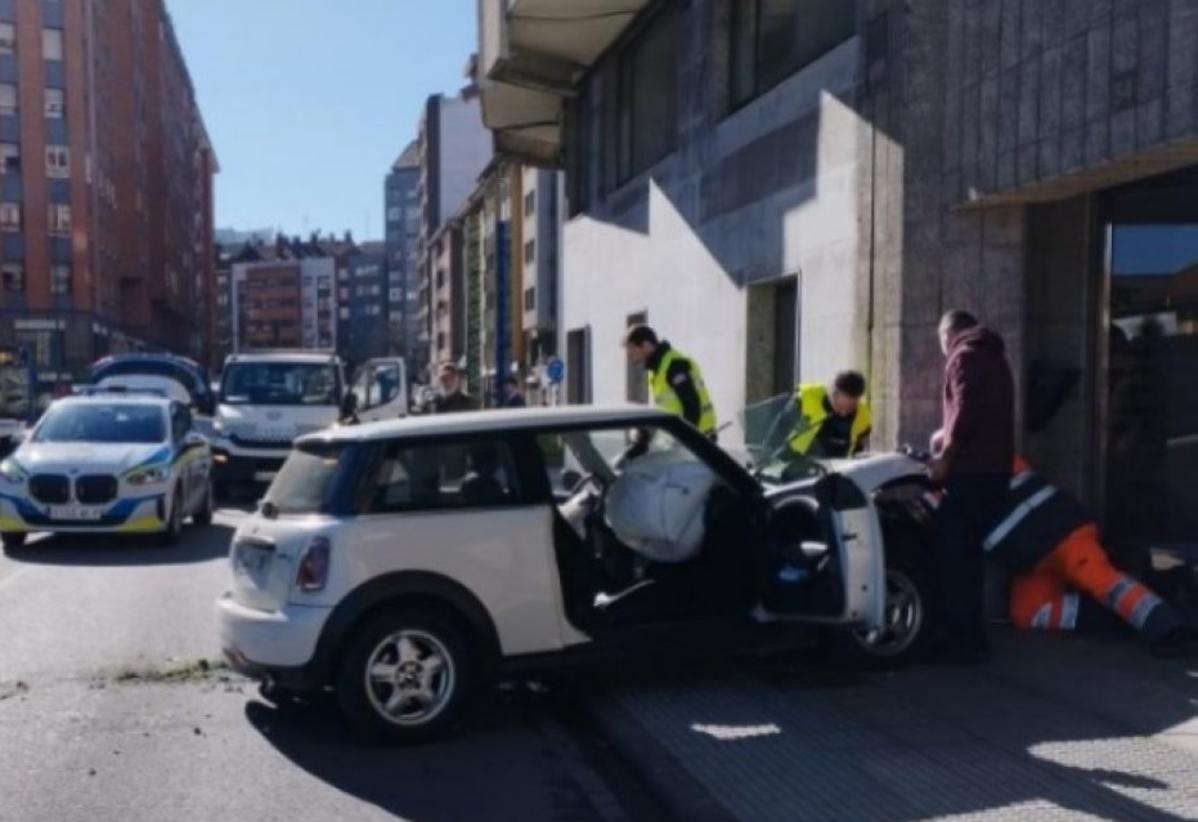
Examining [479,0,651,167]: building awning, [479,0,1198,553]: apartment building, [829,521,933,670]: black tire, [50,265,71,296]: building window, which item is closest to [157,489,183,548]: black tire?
[479,0,1198,553]: apartment building

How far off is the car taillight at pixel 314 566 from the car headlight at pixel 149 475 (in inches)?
301

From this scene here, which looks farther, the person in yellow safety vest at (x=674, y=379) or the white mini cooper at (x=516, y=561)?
the person in yellow safety vest at (x=674, y=379)

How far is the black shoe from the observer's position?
291 inches

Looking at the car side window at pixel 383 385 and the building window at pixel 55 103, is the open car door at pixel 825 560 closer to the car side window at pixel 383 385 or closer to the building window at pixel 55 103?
the car side window at pixel 383 385

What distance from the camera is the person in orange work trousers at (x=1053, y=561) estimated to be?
782 centimetres

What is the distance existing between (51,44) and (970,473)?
223 ft

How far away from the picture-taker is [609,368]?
68.6ft

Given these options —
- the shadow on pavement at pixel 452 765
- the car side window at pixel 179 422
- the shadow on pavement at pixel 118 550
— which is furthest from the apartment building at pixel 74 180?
the shadow on pavement at pixel 452 765

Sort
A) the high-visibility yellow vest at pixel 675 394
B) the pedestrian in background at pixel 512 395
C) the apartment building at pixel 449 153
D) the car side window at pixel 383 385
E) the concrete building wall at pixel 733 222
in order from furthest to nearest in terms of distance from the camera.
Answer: the apartment building at pixel 449 153 → the car side window at pixel 383 385 → the pedestrian in background at pixel 512 395 → the concrete building wall at pixel 733 222 → the high-visibility yellow vest at pixel 675 394

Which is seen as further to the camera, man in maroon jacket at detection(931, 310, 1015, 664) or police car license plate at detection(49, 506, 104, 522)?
police car license plate at detection(49, 506, 104, 522)

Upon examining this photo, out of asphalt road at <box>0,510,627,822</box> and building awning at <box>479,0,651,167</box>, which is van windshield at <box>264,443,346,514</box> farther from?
building awning at <box>479,0,651,167</box>

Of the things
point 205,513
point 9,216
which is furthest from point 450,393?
point 9,216

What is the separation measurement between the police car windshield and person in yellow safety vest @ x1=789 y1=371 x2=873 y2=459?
327 inches

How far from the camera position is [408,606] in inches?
253
